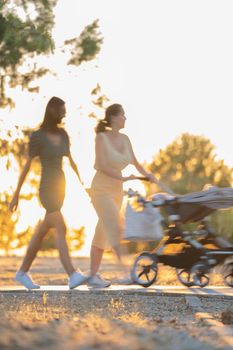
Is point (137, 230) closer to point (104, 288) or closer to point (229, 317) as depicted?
point (104, 288)

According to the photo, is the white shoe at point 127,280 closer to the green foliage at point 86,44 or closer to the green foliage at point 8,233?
the green foliage at point 86,44

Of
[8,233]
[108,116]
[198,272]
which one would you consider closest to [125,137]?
[108,116]

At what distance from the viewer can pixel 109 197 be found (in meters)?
13.7

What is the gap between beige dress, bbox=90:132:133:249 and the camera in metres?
13.6

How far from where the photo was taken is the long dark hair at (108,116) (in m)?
13.7

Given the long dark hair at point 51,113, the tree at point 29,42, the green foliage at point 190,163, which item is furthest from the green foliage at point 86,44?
the green foliage at point 190,163

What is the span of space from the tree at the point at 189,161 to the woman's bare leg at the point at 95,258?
4651 centimetres

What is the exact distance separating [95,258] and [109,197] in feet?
2.45

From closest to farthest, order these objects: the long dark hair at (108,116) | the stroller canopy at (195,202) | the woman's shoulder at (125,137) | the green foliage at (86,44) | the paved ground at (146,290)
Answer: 1. the paved ground at (146,290)
2. the long dark hair at (108,116)
3. the woman's shoulder at (125,137)
4. the stroller canopy at (195,202)
5. the green foliage at (86,44)

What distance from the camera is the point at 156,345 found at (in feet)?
22.8

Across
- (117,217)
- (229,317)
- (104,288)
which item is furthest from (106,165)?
(229,317)

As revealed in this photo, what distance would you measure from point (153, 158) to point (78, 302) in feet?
175

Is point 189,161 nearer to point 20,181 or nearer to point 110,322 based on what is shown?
point 20,181

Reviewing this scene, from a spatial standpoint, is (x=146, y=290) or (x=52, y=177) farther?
(x=146, y=290)
